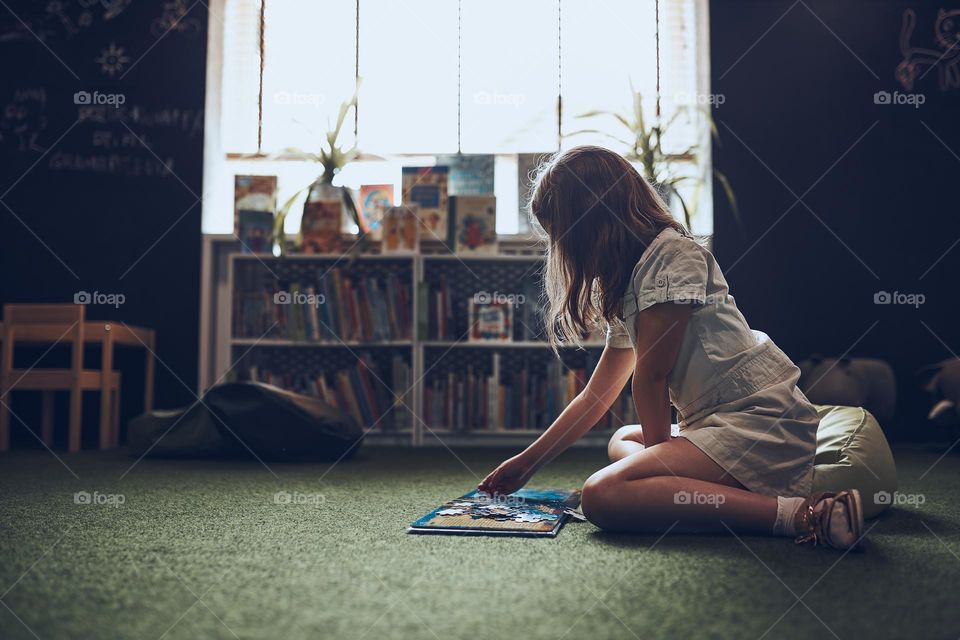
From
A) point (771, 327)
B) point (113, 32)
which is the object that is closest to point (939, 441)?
point (771, 327)

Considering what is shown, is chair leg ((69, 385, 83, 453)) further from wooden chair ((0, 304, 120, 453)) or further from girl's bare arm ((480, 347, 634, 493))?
girl's bare arm ((480, 347, 634, 493))

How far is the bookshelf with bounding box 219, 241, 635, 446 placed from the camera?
3684 mm

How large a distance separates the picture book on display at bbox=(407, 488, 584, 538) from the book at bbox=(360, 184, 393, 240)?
6.77 ft

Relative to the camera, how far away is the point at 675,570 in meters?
1.22

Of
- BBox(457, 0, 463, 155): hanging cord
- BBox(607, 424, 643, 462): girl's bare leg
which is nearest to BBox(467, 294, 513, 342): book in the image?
BBox(457, 0, 463, 155): hanging cord

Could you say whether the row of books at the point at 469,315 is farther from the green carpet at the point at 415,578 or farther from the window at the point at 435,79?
the green carpet at the point at 415,578

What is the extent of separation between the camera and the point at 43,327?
3.19 m

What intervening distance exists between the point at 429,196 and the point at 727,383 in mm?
2445

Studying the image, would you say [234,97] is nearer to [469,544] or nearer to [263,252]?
[263,252]

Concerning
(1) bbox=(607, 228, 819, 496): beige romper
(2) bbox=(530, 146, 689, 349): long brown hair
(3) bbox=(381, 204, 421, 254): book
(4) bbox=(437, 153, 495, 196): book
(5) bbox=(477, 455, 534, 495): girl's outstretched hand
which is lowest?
(5) bbox=(477, 455, 534, 495): girl's outstretched hand

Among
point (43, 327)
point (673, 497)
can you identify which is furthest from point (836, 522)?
point (43, 327)

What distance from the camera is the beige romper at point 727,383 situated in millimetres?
1475

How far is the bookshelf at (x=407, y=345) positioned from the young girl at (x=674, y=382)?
2075 mm

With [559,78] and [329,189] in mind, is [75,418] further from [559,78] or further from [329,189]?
[559,78]
